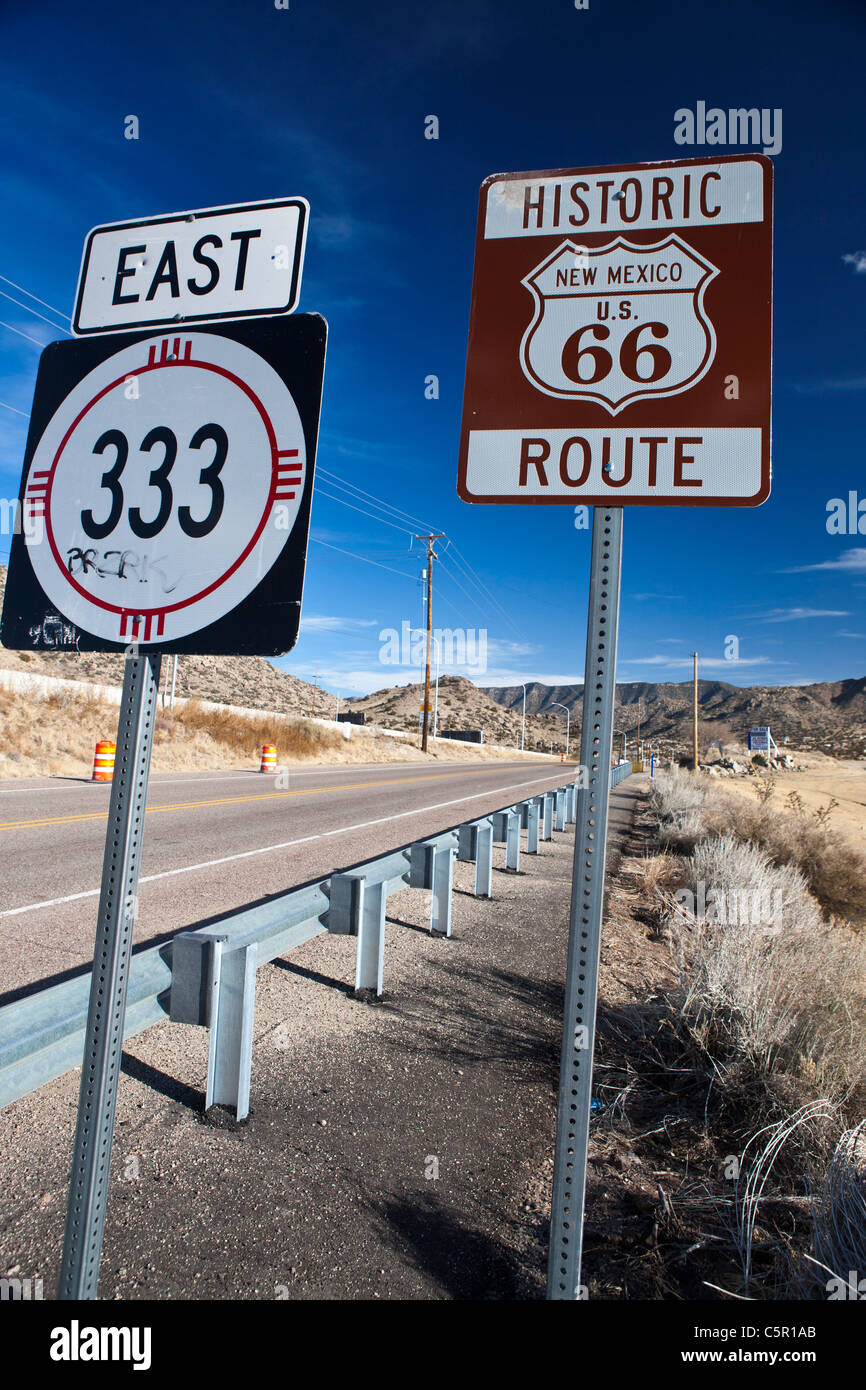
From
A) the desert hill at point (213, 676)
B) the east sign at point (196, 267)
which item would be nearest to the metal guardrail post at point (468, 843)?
the east sign at point (196, 267)

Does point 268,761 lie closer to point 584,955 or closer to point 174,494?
point 174,494

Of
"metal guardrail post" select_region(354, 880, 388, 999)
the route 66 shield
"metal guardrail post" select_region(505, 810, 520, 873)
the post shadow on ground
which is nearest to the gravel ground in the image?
the post shadow on ground

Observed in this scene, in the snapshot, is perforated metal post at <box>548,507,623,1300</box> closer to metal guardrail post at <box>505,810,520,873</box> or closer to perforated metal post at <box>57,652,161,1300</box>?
perforated metal post at <box>57,652,161,1300</box>

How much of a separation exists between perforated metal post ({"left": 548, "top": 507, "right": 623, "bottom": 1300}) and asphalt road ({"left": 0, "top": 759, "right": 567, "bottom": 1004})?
368cm

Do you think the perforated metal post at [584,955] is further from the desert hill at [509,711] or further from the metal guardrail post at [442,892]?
the desert hill at [509,711]

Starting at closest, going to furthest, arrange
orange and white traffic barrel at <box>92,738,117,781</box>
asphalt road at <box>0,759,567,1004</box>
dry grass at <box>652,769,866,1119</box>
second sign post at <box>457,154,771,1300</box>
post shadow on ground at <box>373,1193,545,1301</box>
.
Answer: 1. second sign post at <box>457,154,771,1300</box>
2. post shadow on ground at <box>373,1193,545,1301</box>
3. dry grass at <box>652,769,866,1119</box>
4. asphalt road at <box>0,759,567,1004</box>
5. orange and white traffic barrel at <box>92,738,117,781</box>

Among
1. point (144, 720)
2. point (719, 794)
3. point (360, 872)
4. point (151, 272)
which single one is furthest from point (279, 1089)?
point (719, 794)

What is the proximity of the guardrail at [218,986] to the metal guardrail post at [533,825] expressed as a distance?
5053 mm

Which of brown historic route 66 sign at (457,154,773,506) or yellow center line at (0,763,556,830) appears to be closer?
brown historic route 66 sign at (457,154,773,506)

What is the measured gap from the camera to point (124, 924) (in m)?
1.66

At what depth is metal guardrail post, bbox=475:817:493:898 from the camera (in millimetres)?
7621

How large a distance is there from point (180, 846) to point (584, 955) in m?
8.40

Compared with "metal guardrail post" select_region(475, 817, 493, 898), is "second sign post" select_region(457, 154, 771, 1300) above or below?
above

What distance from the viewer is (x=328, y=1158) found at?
300 cm
